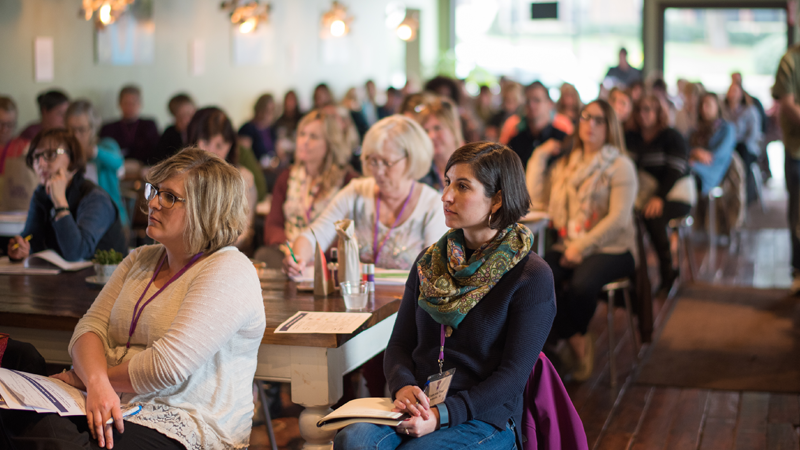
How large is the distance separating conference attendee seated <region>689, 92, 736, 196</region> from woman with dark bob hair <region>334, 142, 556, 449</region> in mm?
4734

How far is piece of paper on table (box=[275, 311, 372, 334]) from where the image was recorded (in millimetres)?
2064

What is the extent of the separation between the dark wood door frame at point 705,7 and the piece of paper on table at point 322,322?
13.7 meters

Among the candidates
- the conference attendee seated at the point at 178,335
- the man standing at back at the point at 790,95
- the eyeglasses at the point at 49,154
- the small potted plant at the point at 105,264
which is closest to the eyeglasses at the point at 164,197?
the conference attendee seated at the point at 178,335

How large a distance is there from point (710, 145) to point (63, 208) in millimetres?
5321

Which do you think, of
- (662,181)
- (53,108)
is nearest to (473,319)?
(662,181)

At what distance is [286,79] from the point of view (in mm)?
10547

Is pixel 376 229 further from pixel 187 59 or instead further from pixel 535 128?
pixel 187 59

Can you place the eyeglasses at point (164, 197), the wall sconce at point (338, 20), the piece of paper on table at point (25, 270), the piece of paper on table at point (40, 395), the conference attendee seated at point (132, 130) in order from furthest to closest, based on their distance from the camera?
the wall sconce at point (338, 20) → the conference attendee seated at point (132, 130) → the piece of paper on table at point (25, 270) → the eyeglasses at point (164, 197) → the piece of paper on table at point (40, 395)

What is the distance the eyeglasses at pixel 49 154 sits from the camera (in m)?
3.00

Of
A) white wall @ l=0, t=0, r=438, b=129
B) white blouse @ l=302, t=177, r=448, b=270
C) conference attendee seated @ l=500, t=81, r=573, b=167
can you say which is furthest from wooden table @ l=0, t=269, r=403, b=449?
white wall @ l=0, t=0, r=438, b=129

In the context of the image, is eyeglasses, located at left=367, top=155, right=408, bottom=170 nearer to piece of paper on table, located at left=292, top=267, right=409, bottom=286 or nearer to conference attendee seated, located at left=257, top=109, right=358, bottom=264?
piece of paper on table, located at left=292, top=267, right=409, bottom=286

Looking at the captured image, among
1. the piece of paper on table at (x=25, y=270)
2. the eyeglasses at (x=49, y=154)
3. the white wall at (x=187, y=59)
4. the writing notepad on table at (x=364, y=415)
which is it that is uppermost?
the white wall at (x=187, y=59)

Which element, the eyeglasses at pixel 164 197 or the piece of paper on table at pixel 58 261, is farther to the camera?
the piece of paper on table at pixel 58 261

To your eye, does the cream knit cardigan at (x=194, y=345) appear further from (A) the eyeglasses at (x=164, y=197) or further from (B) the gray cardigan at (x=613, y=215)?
(B) the gray cardigan at (x=613, y=215)
